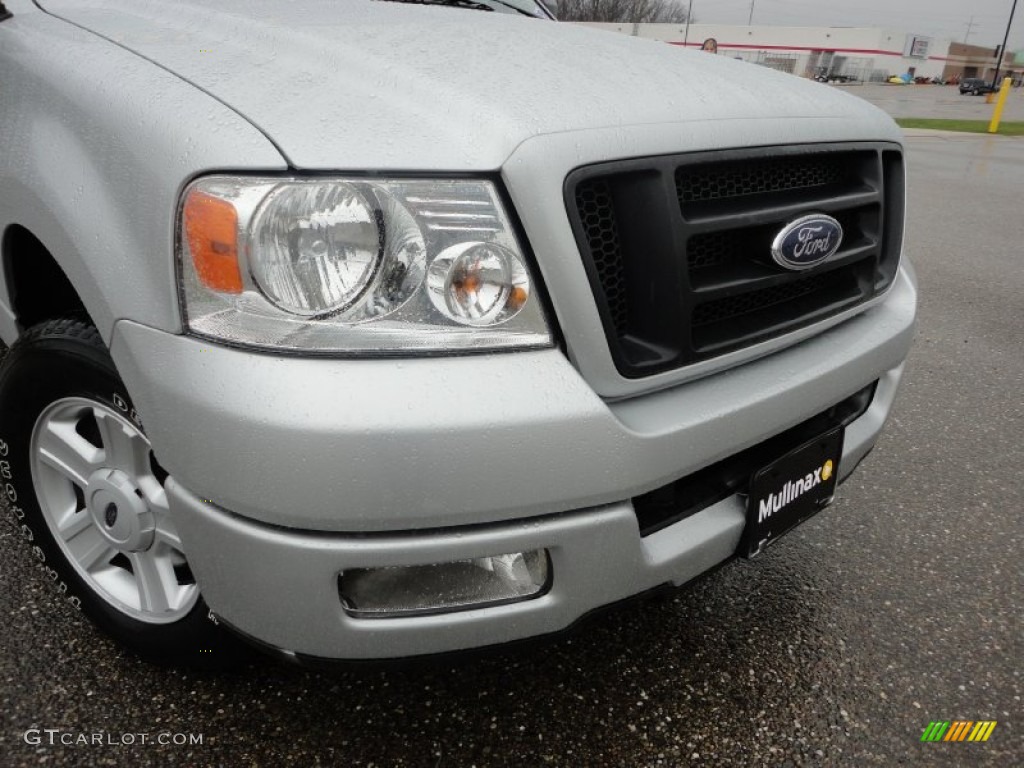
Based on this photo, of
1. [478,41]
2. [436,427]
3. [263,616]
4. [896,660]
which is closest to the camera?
[436,427]

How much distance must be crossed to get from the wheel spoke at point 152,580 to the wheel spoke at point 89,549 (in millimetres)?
113

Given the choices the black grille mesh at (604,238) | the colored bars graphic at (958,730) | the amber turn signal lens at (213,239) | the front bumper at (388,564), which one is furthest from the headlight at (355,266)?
the colored bars graphic at (958,730)

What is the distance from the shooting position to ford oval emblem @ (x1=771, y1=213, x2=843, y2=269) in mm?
1449

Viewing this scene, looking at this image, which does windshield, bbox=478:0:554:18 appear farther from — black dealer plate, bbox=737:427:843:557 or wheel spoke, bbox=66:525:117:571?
wheel spoke, bbox=66:525:117:571

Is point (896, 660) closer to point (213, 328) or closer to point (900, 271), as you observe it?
point (900, 271)

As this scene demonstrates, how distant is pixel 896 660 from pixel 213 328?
66.6 inches

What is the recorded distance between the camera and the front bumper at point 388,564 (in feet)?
3.77

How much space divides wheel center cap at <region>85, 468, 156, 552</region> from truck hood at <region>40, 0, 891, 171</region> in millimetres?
708

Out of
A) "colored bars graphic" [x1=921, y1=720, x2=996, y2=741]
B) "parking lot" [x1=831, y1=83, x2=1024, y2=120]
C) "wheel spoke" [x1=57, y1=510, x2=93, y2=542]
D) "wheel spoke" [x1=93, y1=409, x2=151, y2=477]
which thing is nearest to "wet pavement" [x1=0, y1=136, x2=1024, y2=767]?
"colored bars graphic" [x1=921, y1=720, x2=996, y2=741]

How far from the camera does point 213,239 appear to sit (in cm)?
112

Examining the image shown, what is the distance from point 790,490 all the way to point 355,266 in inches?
39.7

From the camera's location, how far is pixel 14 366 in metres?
1.58

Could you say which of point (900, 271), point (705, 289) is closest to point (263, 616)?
point (705, 289)

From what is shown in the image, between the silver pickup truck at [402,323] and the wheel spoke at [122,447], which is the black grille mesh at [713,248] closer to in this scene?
the silver pickup truck at [402,323]
